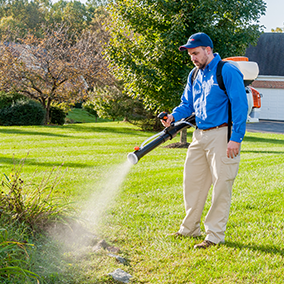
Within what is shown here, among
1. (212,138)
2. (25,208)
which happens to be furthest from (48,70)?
(212,138)

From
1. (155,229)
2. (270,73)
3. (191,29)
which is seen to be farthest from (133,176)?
(270,73)

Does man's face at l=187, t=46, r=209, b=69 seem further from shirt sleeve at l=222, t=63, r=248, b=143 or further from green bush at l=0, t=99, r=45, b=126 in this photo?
green bush at l=0, t=99, r=45, b=126

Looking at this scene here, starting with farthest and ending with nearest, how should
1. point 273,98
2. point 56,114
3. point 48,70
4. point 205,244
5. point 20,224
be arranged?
point 273,98 → point 56,114 → point 48,70 → point 205,244 → point 20,224

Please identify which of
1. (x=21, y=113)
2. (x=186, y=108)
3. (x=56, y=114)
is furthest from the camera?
(x=56, y=114)

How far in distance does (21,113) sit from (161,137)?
1614 cm

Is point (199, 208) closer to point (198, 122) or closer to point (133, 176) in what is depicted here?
point (198, 122)

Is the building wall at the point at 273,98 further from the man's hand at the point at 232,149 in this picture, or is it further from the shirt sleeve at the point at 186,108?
the man's hand at the point at 232,149

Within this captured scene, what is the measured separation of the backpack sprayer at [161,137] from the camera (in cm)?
342

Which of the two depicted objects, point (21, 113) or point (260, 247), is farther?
point (21, 113)

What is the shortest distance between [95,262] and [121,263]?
240 millimetres

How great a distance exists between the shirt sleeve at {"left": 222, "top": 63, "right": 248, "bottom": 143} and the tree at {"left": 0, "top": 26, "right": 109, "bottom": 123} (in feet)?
53.8

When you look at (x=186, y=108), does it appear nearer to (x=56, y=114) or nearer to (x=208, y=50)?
(x=208, y=50)

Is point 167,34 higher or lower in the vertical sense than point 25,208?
higher

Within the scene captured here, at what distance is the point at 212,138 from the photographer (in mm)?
3480
